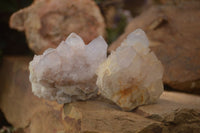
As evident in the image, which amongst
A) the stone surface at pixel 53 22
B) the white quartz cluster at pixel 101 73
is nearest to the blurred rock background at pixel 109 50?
the stone surface at pixel 53 22

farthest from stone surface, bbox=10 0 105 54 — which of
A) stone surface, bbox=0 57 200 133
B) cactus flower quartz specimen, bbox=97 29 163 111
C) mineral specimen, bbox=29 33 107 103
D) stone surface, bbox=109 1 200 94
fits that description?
cactus flower quartz specimen, bbox=97 29 163 111

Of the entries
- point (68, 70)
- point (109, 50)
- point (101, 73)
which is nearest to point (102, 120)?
point (101, 73)

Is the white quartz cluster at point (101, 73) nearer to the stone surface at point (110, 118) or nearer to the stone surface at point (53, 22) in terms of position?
the stone surface at point (110, 118)

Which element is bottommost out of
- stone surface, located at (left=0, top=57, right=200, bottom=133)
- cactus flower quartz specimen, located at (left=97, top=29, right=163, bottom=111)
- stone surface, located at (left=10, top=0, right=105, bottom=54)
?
stone surface, located at (left=0, top=57, right=200, bottom=133)

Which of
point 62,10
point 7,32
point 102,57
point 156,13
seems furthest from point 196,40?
point 7,32

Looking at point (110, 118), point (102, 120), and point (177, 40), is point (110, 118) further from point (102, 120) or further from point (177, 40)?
A: point (177, 40)

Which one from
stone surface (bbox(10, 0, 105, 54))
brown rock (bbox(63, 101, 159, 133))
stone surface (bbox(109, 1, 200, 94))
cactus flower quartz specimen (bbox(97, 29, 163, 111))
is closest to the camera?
brown rock (bbox(63, 101, 159, 133))

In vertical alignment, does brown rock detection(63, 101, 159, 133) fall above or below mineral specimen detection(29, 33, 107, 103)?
below

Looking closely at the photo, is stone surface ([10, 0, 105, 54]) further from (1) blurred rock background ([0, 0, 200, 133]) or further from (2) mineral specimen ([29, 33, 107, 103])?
(2) mineral specimen ([29, 33, 107, 103])

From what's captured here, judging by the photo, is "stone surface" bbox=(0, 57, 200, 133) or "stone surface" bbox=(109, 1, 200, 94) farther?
"stone surface" bbox=(109, 1, 200, 94)
